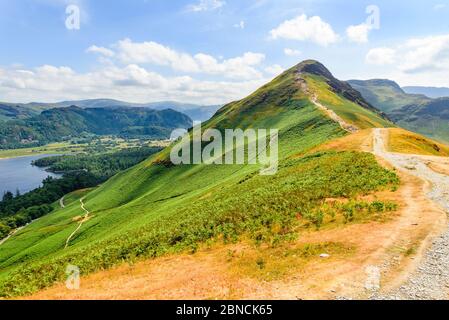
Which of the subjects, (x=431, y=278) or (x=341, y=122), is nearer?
(x=431, y=278)

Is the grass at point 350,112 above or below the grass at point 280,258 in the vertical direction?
above

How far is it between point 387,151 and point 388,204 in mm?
29682

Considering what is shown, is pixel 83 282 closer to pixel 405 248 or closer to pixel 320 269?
pixel 320 269

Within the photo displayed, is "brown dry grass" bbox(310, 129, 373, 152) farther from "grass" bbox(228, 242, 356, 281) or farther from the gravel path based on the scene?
"grass" bbox(228, 242, 356, 281)

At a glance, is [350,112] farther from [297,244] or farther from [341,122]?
[297,244]

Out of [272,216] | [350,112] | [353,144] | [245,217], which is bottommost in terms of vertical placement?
[245,217]

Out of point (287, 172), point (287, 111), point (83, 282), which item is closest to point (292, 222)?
point (83, 282)

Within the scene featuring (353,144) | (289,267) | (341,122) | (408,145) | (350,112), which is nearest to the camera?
(289,267)

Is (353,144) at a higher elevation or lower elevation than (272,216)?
higher

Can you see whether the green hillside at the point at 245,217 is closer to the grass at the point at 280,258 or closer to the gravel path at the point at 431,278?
the grass at the point at 280,258

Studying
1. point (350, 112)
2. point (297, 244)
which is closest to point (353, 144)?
point (297, 244)

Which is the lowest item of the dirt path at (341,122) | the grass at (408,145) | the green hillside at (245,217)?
the green hillside at (245,217)

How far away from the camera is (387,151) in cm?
5434

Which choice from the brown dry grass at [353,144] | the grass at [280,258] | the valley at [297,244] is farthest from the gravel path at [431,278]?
the brown dry grass at [353,144]
